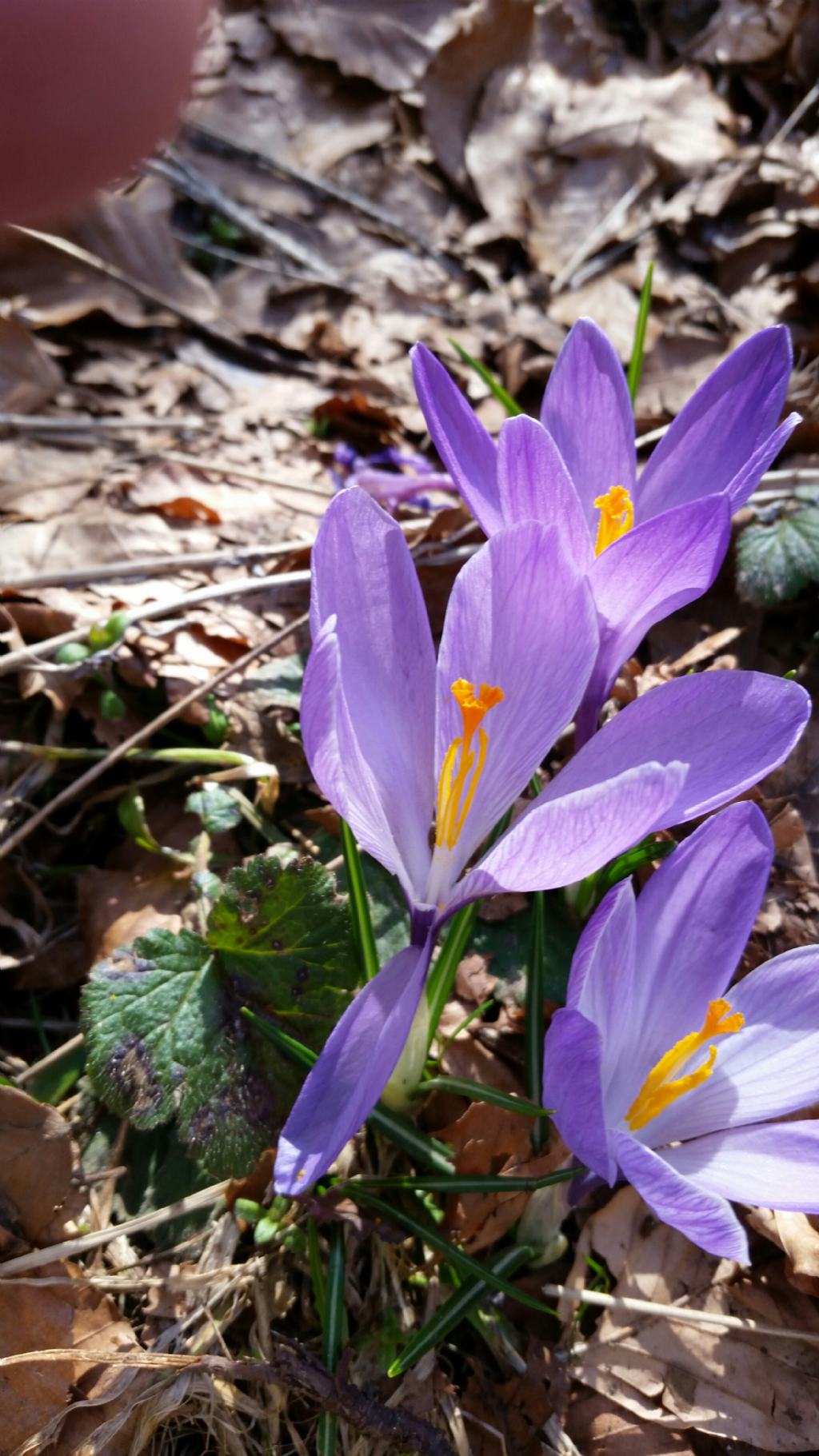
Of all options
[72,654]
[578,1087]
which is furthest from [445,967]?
[72,654]

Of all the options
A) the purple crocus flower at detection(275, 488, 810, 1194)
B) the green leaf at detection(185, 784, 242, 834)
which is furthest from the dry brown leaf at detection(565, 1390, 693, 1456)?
the green leaf at detection(185, 784, 242, 834)

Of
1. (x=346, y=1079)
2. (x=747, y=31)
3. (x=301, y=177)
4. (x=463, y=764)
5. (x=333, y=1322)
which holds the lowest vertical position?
(x=333, y=1322)

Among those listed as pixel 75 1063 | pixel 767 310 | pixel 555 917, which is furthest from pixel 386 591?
pixel 767 310

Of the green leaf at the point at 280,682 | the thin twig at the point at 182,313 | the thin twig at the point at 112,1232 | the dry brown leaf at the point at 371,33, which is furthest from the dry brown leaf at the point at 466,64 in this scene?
the thin twig at the point at 112,1232

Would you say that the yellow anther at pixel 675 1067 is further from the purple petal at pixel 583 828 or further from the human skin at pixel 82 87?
the human skin at pixel 82 87

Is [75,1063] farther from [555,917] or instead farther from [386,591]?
[386,591]

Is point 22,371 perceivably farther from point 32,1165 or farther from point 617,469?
point 32,1165
